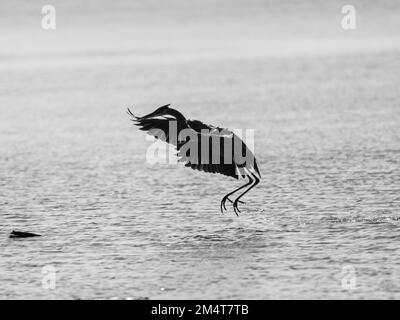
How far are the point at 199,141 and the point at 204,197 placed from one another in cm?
322

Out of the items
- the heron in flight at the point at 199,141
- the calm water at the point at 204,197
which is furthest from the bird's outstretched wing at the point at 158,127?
the calm water at the point at 204,197

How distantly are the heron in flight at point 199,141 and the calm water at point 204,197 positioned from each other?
90cm

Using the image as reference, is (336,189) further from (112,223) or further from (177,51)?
(177,51)

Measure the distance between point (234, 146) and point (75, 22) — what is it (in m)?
31.6

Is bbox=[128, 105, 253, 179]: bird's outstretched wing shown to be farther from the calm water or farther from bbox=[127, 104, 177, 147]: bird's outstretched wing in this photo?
the calm water

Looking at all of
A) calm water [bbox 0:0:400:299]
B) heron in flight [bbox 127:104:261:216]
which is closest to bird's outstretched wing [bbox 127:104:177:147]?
heron in flight [bbox 127:104:261:216]

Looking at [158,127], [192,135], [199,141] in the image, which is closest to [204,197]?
[199,141]

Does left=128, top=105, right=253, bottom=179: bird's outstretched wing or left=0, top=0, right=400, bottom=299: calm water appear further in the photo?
left=128, top=105, right=253, bottom=179: bird's outstretched wing

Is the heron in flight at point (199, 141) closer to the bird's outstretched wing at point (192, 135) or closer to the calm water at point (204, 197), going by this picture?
the bird's outstretched wing at point (192, 135)

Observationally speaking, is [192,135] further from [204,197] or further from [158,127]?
[204,197]

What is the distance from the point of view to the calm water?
38.2 feet

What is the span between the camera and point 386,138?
21.1 m

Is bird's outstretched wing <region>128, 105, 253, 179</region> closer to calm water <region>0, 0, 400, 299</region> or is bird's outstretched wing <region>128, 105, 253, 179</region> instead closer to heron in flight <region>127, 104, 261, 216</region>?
heron in flight <region>127, 104, 261, 216</region>

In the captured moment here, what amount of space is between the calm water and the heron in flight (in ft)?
2.95
